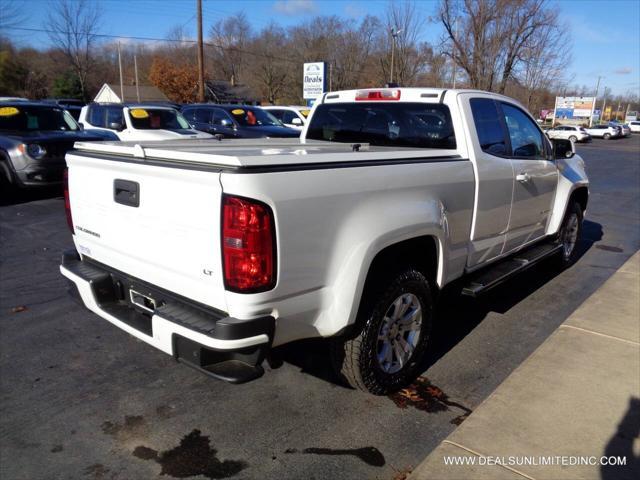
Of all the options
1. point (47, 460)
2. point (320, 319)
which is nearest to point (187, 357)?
point (320, 319)

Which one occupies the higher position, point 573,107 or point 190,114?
point 573,107

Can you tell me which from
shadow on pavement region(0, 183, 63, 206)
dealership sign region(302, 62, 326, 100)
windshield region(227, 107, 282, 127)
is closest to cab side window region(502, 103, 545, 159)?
shadow on pavement region(0, 183, 63, 206)

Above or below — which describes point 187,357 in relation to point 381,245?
below

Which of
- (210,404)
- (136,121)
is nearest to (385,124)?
(210,404)

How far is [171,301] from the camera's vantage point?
2723 millimetres

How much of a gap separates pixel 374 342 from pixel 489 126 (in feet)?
7.27

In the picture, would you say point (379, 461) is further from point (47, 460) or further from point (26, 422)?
point (26, 422)

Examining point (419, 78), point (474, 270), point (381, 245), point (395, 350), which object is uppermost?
point (419, 78)

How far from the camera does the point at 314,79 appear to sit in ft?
70.9

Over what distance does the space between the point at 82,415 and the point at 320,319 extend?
159 centimetres

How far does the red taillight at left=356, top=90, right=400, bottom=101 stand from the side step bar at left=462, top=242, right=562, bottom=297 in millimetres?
1641

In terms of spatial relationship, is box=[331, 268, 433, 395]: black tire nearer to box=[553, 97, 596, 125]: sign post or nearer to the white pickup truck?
the white pickup truck

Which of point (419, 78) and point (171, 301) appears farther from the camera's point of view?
point (419, 78)

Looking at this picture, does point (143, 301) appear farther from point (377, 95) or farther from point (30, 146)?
point (30, 146)
